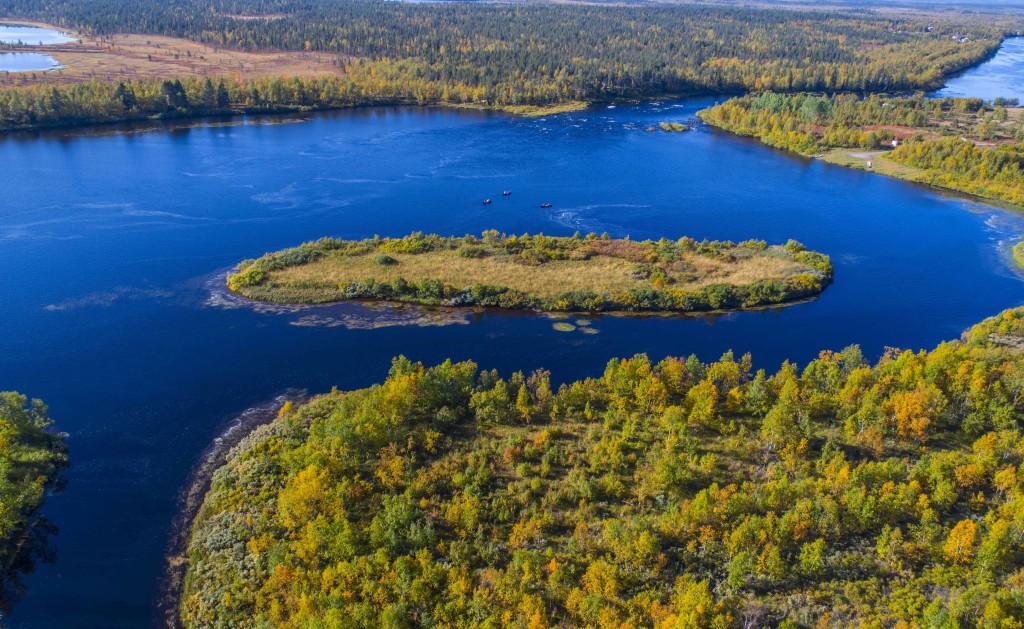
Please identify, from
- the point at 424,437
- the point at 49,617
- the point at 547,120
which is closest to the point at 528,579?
the point at 424,437

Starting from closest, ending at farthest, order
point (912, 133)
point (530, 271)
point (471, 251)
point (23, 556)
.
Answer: point (23, 556) < point (530, 271) < point (471, 251) < point (912, 133)

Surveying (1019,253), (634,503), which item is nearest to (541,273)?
(634,503)

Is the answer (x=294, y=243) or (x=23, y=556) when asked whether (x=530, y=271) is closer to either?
(x=294, y=243)

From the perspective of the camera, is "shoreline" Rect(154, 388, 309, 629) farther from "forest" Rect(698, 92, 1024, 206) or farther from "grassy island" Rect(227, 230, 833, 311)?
"forest" Rect(698, 92, 1024, 206)

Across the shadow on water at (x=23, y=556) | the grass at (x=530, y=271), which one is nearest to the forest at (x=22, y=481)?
the shadow on water at (x=23, y=556)

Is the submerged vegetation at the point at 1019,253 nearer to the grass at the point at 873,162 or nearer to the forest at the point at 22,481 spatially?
the grass at the point at 873,162

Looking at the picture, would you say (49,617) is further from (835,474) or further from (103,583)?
(835,474)
